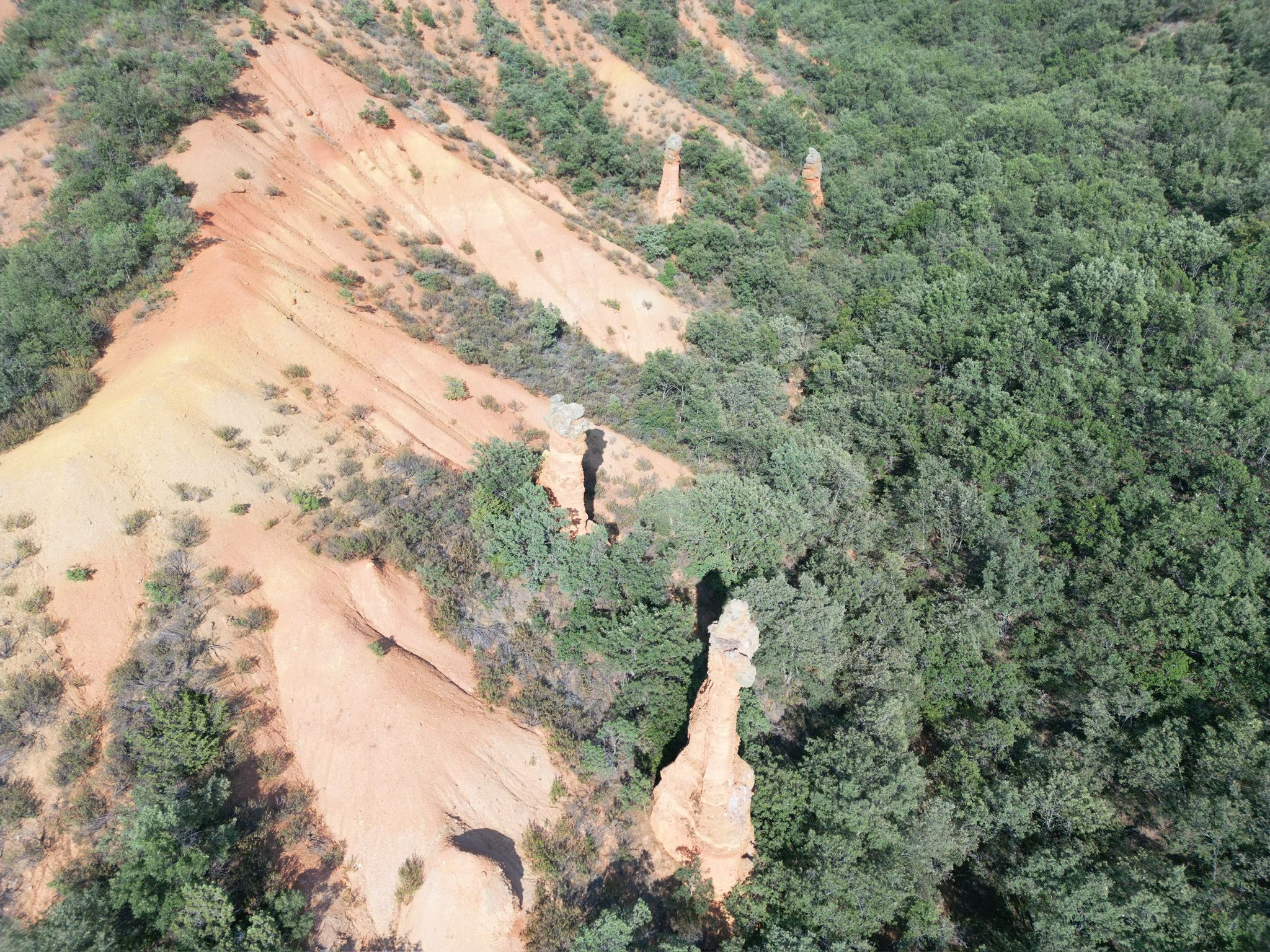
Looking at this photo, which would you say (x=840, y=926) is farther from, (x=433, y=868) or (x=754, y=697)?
(x=433, y=868)

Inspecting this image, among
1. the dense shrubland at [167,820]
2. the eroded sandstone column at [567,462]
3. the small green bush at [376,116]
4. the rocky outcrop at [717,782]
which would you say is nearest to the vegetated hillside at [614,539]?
the dense shrubland at [167,820]

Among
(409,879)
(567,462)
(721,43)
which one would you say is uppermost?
(721,43)

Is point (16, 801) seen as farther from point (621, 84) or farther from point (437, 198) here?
point (621, 84)

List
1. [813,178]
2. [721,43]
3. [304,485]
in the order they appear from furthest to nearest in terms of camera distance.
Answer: [721,43], [813,178], [304,485]

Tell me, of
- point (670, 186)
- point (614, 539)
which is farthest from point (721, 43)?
point (614, 539)

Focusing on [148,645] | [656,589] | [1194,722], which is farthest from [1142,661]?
[148,645]

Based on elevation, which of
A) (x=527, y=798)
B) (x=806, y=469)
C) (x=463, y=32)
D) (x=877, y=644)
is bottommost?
(x=527, y=798)
